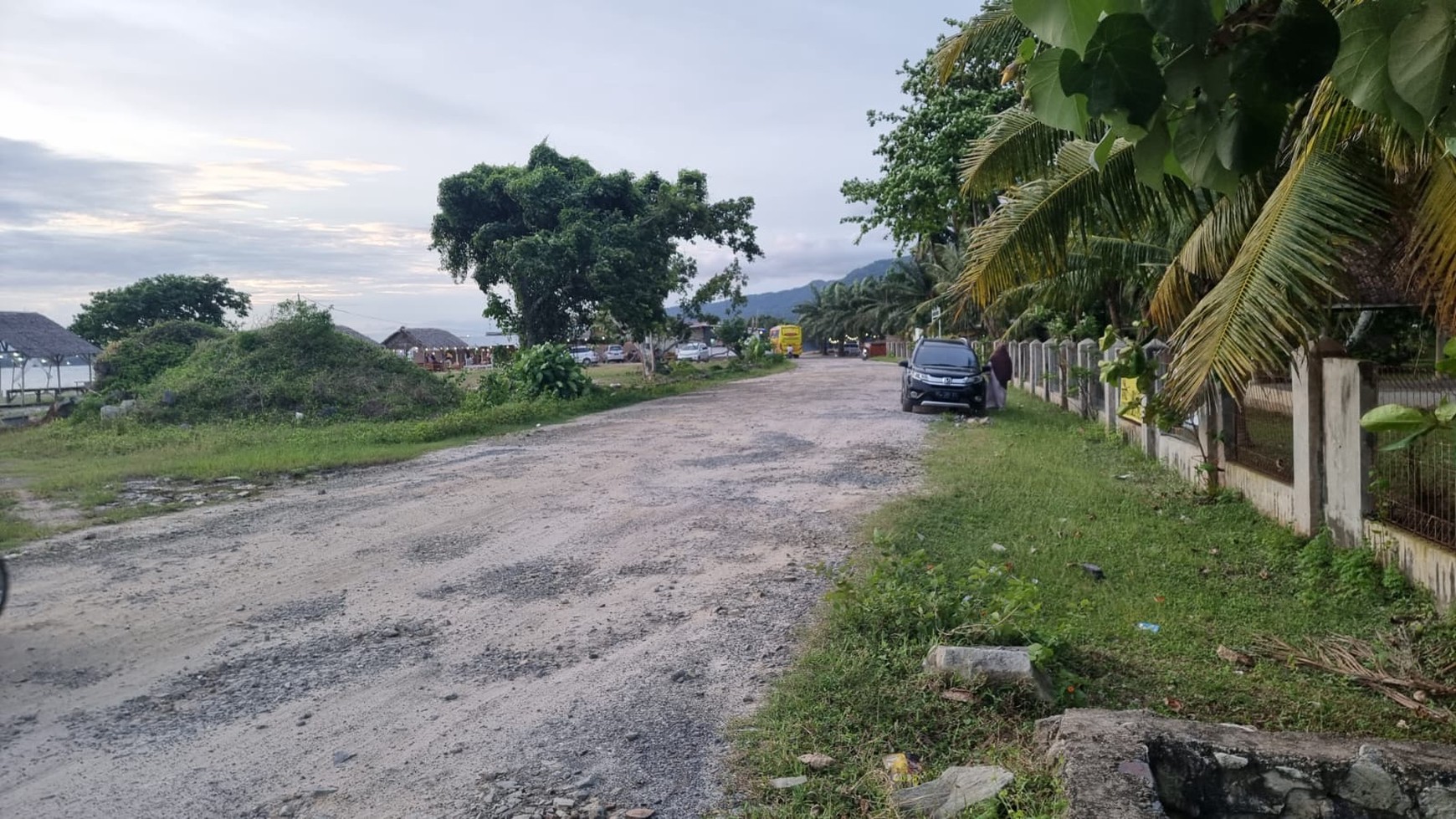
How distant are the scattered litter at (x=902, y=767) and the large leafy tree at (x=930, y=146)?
15751 millimetres

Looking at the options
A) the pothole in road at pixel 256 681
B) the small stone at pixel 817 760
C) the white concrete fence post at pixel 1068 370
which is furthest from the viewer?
the white concrete fence post at pixel 1068 370

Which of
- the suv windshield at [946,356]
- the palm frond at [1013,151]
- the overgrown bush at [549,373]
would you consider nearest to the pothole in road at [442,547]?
the palm frond at [1013,151]

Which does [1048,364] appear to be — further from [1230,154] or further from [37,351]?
[37,351]

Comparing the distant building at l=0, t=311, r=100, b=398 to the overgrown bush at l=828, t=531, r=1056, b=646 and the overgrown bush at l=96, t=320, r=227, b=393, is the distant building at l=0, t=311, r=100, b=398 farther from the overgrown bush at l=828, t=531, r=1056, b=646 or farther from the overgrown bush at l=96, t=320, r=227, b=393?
the overgrown bush at l=828, t=531, r=1056, b=646

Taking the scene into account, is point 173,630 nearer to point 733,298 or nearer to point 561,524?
point 561,524

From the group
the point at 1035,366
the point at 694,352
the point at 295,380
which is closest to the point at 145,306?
the point at 694,352

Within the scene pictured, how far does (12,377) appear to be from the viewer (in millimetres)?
33031

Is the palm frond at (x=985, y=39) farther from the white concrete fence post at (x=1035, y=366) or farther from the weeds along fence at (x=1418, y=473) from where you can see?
the white concrete fence post at (x=1035, y=366)

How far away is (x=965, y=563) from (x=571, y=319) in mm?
22412

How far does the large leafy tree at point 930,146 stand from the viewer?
1950 cm

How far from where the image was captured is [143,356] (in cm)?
2570

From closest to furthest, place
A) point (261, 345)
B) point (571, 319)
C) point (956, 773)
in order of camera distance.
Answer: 1. point (956, 773)
2. point (261, 345)
3. point (571, 319)

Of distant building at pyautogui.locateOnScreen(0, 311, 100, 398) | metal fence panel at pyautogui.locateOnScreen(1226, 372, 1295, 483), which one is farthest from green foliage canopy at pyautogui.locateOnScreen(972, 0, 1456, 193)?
distant building at pyautogui.locateOnScreen(0, 311, 100, 398)

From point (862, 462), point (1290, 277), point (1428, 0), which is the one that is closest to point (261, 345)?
point (862, 462)
